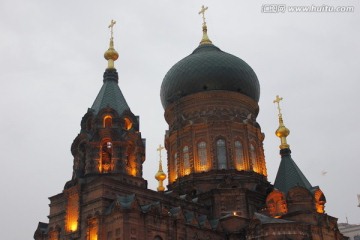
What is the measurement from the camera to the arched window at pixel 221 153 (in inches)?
1442

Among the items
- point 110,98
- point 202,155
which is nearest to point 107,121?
point 110,98

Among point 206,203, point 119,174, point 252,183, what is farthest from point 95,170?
point 252,183

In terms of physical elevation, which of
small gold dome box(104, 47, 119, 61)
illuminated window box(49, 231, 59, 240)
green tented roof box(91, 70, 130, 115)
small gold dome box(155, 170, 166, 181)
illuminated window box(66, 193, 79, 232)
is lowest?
illuminated window box(49, 231, 59, 240)

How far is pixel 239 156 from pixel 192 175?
373 centimetres

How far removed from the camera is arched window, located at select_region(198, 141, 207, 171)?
36938mm

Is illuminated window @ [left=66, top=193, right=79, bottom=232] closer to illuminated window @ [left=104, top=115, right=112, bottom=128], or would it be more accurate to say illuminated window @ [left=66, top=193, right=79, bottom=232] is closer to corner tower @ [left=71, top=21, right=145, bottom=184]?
corner tower @ [left=71, top=21, right=145, bottom=184]

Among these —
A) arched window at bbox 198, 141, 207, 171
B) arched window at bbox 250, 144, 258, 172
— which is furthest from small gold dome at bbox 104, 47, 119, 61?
arched window at bbox 250, 144, 258, 172

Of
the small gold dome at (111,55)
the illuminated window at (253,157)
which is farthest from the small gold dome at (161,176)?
the small gold dome at (111,55)

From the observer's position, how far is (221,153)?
37.1 metres

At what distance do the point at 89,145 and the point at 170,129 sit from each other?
11.5 m

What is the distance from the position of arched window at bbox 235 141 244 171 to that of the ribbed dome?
429 cm

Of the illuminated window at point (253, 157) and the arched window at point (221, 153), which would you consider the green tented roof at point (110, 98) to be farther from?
the illuminated window at point (253, 157)

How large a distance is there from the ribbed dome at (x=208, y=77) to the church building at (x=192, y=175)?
8cm

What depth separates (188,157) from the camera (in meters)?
37.8
